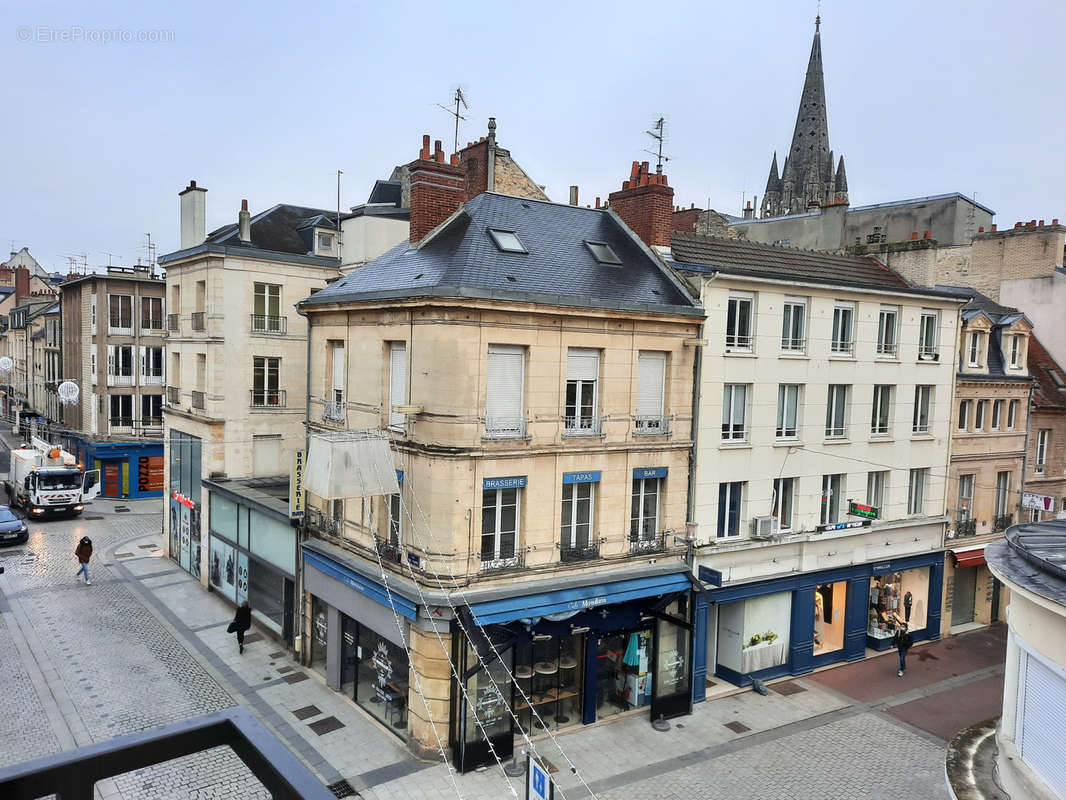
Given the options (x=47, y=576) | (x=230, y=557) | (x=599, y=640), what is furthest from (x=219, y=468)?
(x=599, y=640)

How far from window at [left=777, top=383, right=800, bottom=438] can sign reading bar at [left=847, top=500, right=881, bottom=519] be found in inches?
106

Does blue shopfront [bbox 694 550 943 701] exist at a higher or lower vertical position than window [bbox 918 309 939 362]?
lower

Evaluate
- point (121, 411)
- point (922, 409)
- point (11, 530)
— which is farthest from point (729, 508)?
point (121, 411)

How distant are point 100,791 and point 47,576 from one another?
1515cm

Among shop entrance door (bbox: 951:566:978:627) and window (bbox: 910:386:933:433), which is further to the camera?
shop entrance door (bbox: 951:566:978:627)

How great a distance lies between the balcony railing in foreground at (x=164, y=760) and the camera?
2.49m

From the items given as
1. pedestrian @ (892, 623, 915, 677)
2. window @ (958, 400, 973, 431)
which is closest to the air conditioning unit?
pedestrian @ (892, 623, 915, 677)

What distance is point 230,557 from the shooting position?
2414 centimetres

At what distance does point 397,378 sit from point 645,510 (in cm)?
652

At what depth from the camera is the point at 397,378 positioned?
56.5 feet

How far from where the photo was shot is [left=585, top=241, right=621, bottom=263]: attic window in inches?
758

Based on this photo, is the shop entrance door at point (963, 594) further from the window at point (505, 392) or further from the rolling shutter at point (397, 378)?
the rolling shutter at point (397, 378)

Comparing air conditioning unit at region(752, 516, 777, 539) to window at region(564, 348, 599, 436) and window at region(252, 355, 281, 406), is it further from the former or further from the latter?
window at region(252, 355, 281, 406)

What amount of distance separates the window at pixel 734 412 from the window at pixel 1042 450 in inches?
572
